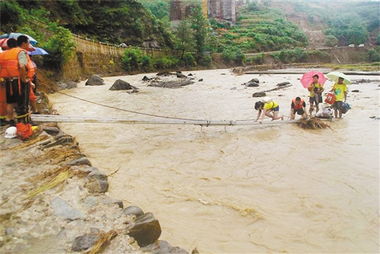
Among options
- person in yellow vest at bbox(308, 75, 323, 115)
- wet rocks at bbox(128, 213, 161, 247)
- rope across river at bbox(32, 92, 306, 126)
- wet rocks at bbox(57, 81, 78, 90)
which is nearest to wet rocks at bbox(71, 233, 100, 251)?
wet rocks at bbox(128, 213, 161, 247)

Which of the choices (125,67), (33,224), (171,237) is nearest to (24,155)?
(33,224)

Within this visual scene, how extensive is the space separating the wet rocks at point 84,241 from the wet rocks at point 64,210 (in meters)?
0.42

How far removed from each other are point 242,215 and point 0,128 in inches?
195

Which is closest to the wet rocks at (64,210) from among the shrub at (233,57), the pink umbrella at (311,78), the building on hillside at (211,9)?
the pink umbrella at (311,78)

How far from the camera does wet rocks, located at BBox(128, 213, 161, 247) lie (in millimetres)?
2893

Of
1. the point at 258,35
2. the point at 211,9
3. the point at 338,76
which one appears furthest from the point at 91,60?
the point at 211,9

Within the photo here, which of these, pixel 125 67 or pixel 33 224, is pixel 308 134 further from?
pixel 125 67

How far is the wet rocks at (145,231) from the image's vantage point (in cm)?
289

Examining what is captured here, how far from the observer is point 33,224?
3.02 metres

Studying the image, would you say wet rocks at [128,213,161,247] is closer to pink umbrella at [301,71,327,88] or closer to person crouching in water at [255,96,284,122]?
person crouching in water at [255,96,284,122]

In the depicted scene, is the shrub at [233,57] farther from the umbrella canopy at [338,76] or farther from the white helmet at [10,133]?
the white helmet at [10,133]

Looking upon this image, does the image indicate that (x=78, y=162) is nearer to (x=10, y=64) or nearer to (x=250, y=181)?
(x=10, y=64)

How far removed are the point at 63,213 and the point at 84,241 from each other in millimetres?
663

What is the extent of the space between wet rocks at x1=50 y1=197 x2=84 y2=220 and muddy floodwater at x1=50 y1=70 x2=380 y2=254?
1010mm
